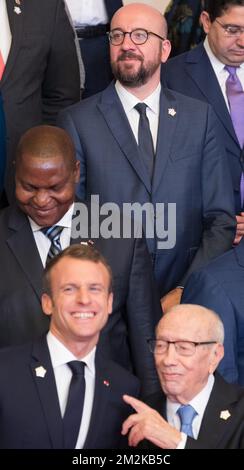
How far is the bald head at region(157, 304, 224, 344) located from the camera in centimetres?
524

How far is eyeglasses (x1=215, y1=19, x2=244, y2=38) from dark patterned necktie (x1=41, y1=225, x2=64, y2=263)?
1.46 meters

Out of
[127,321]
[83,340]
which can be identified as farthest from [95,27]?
[83,340]

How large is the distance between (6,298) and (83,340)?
21.9 inches

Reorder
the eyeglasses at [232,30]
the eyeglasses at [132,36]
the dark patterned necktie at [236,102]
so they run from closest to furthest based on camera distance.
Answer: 1. the eyeglasses at [132,36]
2. the eyeglasses at [232,30]
3. the dark patterned necktie at [236,102]

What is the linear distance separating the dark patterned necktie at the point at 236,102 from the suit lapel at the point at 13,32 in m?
0.94

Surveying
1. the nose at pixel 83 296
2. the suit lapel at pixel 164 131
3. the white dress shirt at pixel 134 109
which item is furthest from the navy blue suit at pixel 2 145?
the nose at pixel 83 296

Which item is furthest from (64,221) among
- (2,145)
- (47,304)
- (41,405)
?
(41,405)

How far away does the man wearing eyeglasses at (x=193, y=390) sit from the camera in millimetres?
5172

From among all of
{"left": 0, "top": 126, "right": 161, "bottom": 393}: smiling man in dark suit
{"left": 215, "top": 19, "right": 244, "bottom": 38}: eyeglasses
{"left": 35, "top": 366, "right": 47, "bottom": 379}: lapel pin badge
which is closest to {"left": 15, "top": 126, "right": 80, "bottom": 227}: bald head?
{"left": 0, "top": 126, "right": 161, "bottom": 393}: smiling man in dark suit

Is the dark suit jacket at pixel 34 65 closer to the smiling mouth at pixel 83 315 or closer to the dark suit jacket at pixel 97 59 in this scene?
the dark suit jacket at pixel 97 59

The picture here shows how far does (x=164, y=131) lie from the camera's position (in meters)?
6.50

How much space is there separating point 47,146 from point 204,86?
4.39 feet
